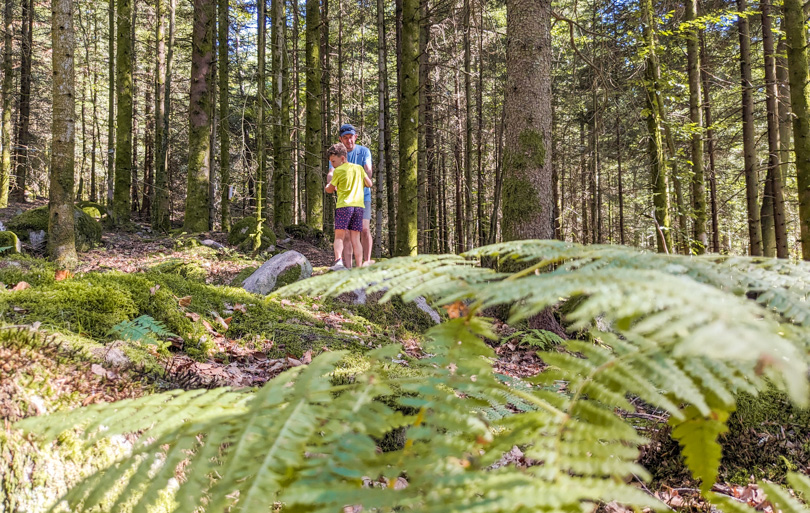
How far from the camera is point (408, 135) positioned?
9.35 m

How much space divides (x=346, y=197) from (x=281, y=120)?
19.3ft

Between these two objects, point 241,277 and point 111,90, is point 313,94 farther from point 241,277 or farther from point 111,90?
point 111,90

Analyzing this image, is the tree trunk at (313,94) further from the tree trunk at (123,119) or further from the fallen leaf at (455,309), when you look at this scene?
the fallen leaf at (455,309)

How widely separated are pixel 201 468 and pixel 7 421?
1225mm

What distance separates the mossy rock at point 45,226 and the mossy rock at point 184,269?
2.32 metres

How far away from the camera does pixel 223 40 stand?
41.9 ft

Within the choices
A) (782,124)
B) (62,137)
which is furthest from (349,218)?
(782,124)

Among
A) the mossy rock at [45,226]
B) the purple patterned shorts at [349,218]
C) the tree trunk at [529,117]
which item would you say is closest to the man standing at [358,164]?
the purple patterned shorts at [349,218]

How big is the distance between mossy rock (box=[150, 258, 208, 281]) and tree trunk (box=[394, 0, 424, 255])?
13.3 feet

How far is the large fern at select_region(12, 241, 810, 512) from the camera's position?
0.63m

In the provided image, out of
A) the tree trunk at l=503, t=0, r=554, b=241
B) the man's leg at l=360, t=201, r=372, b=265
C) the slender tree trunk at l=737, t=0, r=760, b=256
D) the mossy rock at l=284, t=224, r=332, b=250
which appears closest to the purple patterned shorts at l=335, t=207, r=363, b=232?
the man's leg at l=360, t=201, r=372, b=265

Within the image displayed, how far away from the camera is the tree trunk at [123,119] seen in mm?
12281

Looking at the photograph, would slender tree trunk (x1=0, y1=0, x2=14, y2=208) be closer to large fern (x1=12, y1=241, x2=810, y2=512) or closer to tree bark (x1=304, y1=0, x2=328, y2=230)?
tree bark (x1=304, y1=0, x2=328, y2=230)

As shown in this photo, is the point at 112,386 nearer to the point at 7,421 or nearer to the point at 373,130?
the point at 7,421
